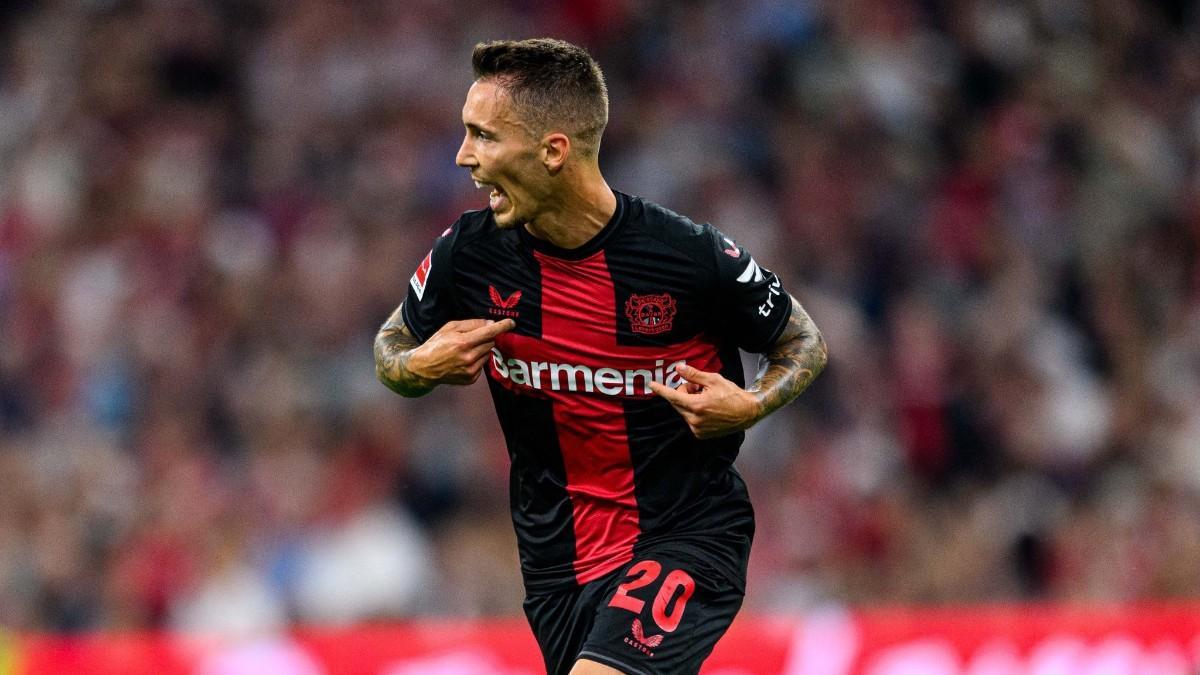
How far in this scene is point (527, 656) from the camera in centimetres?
767

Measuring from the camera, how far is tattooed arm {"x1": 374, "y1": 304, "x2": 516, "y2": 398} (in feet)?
16.0

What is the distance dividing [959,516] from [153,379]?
4.70m

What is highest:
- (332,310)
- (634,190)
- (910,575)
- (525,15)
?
(525,15)

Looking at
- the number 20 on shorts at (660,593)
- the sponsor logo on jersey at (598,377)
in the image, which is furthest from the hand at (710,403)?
the number 20 on shorts at (660,593)

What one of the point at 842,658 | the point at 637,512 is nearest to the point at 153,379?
the point at 842,658

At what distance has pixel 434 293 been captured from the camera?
5.18 meters

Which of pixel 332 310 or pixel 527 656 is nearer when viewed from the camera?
pixel 527 656

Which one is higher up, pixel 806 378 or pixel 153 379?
pixel 153 379

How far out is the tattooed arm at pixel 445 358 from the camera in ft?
16.0

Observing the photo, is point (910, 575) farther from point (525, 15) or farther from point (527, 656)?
point (525, 15)

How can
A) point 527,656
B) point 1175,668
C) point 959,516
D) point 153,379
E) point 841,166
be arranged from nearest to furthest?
point 527,656 < point 1175,668 < point 153,379 < point 959,516 < point 841,166

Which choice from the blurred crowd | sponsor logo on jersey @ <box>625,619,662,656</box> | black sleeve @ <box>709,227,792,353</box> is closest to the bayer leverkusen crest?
black sleeve @ <box>709,227,792,353</box>

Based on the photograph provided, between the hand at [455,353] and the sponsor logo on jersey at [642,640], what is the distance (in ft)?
2.59

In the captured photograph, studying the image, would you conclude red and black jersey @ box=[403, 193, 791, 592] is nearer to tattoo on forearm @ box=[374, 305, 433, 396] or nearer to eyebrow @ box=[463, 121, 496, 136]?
tattoo on forearm @ box=[374, 305, 433, 396]
